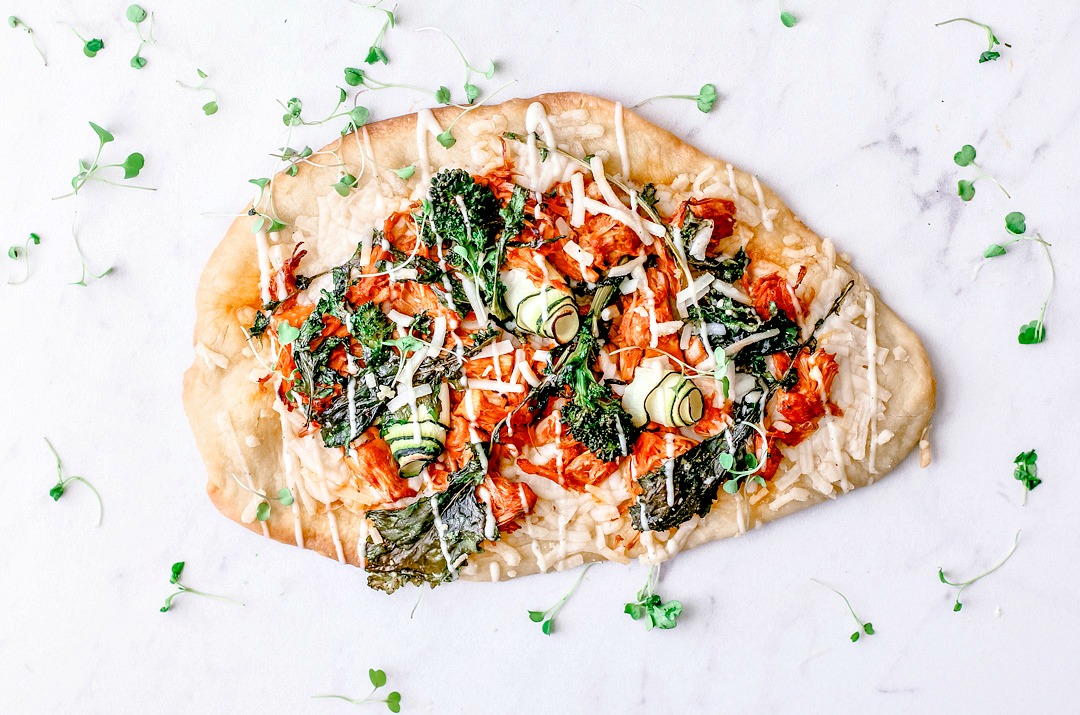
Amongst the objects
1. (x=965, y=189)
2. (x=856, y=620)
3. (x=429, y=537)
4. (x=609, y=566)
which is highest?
(x=965, y=189)

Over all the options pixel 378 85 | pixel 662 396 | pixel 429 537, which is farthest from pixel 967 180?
pixel 429 537

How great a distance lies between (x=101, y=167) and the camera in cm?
402

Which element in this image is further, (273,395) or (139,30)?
(139,30)

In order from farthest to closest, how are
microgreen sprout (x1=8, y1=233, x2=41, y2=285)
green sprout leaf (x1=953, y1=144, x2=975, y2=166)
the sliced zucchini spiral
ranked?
microgreen sprout (x1=8, y1=233, x2=41, y2=285)
green sprout leaf (x1=953, y1=144, x2=975, y2=166)
the sliced zucchini spiral

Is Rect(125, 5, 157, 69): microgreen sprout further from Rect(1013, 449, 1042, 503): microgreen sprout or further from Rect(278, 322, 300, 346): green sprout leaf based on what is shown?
Rect(1013, 449, 1042, 503): microgreen sprout

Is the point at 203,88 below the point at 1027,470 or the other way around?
the other way around

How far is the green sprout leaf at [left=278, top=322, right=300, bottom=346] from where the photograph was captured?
3617 millimetres

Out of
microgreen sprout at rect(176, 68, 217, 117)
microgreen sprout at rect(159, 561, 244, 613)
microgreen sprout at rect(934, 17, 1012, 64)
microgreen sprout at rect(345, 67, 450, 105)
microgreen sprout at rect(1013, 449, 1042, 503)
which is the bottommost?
microgreen sprout at rect(159, 561, 244, 613)

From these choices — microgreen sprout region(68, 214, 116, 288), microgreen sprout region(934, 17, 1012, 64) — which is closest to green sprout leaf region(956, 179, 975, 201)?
microgreen sprout region(934, 17, 1012, 64)

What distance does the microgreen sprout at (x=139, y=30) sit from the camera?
3.99 metres

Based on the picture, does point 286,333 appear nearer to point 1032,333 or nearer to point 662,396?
point 662,396

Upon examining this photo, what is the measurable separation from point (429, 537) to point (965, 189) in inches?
110

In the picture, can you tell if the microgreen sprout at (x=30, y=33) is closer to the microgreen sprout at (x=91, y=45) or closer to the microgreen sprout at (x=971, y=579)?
the microgreen sprout at (x=91, y=45)

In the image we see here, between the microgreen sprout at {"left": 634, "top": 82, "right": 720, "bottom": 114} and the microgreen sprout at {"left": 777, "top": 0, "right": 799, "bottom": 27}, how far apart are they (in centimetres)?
41
